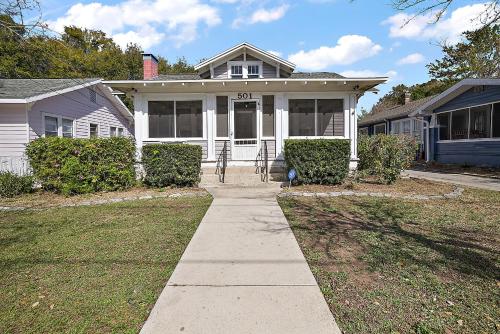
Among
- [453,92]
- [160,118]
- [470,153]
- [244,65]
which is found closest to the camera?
[160,118]

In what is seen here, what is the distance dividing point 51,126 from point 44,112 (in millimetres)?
856

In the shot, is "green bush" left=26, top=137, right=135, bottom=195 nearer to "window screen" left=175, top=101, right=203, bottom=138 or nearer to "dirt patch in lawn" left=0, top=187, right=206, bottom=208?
"dirt patch in lawn" left=0, top=187, right=206, bottom=208

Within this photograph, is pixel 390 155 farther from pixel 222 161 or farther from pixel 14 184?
pixel 14 184

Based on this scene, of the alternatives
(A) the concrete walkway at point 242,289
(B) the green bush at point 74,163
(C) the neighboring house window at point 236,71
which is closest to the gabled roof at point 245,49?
(C) the neighboring house window at point 236,71

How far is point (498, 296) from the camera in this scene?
3.16 meters

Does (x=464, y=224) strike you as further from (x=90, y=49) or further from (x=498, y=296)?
(x=90, y=49)

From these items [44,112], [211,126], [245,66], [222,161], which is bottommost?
[222,161]

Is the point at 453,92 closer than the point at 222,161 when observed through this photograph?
No

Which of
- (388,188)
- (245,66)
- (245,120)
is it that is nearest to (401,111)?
(245,66)

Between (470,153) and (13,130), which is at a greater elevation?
(13,130)

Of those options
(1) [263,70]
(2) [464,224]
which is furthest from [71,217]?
(1) [263,70]

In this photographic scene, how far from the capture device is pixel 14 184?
30.1 ft

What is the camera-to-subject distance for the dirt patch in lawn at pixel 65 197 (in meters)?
8.06

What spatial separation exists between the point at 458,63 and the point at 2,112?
37740 mm
